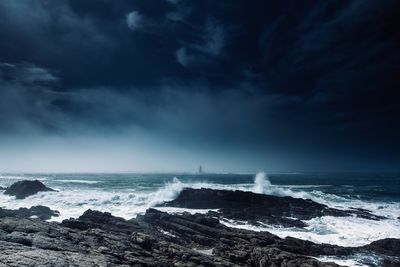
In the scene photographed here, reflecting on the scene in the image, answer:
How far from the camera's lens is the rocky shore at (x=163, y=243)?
10.9 meters

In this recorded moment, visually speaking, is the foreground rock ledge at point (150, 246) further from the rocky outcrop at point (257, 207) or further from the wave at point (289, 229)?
the rocky outcrop at point (257, 207)

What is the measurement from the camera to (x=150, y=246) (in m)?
15.7

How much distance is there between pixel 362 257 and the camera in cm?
1970

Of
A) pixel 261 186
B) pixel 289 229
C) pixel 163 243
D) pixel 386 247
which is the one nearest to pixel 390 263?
pixel 386 247

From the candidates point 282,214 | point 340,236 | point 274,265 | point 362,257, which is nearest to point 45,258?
point 274,265

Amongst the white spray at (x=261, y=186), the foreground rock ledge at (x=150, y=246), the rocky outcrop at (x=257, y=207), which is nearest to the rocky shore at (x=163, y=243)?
the foreground rock ledge at (x=150, y=246)

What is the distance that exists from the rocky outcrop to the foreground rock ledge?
8.53 m

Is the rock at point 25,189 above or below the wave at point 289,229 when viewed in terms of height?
above

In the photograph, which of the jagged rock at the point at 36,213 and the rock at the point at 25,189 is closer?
the jagged rock at the point at 36,213

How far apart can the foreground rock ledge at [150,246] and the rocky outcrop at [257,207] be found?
28.0ft

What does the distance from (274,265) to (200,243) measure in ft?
24.0

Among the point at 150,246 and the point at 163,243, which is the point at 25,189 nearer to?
the point at 150,246

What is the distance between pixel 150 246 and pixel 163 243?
0.70 meters

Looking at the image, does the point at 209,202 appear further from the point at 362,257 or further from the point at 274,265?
the point at 274,265
